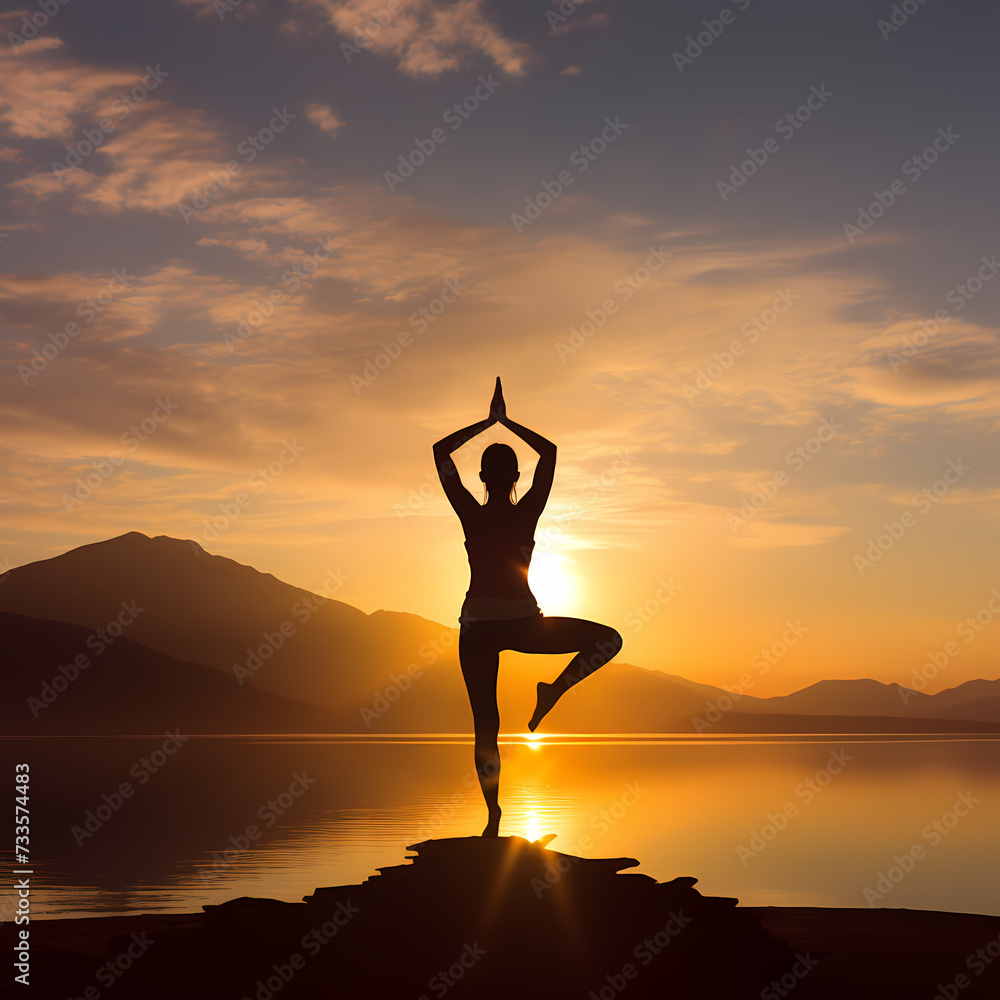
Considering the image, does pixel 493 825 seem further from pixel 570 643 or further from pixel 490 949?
pixel 570 643

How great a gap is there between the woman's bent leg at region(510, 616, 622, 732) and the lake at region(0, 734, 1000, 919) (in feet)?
39.4

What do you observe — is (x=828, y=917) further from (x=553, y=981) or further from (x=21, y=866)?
(x=21, y=866)

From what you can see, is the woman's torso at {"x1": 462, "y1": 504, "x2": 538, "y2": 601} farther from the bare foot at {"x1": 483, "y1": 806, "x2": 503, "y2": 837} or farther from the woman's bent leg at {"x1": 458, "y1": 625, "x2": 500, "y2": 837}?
the bare foot at {"x1": 483, "y1": 806, "x2": 503, "y2": 837}

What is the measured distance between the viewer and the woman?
39.2 ft

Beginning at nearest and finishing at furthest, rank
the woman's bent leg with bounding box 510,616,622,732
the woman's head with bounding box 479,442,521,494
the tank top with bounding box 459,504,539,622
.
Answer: the woman's bent leg with bounding box 510,616,622,732 < the tank top with bounding box 459,504,539,622 < the woman's head with bounding box 479,442,521,494

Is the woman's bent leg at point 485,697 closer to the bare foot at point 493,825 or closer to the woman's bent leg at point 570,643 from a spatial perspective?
the bare foot at point 493,825

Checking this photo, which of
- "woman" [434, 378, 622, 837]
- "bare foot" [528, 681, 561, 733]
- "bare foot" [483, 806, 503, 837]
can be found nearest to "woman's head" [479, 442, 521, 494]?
"woman" [434, 378, 622, 837]

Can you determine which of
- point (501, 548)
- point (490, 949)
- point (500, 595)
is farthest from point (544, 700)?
point (490, 949)

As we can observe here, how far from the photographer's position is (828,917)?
16.1 meters

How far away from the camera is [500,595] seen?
12078 millimetres

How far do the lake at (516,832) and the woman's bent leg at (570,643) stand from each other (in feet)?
39.4

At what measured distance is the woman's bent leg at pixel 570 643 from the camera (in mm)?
11867

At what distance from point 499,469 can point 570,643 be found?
86.2 inches

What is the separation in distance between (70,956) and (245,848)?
18370 millimetres
